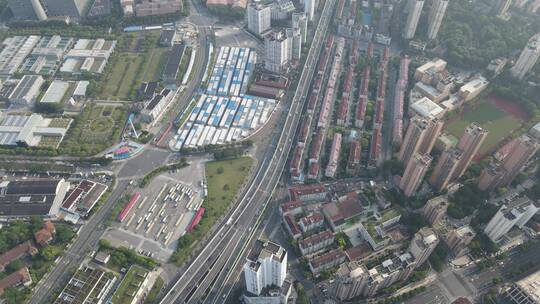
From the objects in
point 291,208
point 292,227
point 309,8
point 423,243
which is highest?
point 309,8

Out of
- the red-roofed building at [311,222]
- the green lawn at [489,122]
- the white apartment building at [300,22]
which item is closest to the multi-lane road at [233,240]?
the red-roofed building at [311,222]

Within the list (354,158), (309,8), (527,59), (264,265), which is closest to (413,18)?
(309,8)

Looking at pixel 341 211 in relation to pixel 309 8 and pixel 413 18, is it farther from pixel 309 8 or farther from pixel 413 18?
pixel 309 8

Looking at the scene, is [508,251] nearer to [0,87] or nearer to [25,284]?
[25,284]

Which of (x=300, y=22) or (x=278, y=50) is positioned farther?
(x=300, y=22)

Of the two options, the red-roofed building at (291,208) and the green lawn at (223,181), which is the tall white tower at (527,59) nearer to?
the red-roofed building at (291,208)

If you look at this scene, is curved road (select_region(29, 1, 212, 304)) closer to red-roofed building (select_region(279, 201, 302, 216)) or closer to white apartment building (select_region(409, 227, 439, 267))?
red-roofed building (select_region(279, 201, 302, 216))
